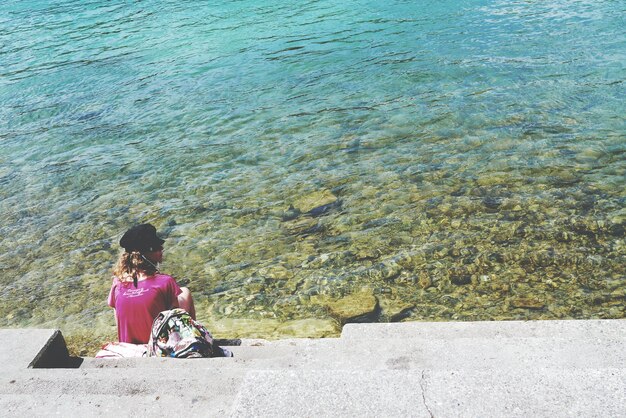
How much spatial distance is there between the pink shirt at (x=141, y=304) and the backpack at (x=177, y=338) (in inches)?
12.9

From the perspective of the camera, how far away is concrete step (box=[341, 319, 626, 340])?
430 cm

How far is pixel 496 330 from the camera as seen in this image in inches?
185

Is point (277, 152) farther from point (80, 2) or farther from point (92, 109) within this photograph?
point (80, 2)

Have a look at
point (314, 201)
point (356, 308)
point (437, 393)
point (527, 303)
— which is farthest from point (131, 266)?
point (314, 201)

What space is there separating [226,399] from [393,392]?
1117 mm

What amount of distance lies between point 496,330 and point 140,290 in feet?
9.85

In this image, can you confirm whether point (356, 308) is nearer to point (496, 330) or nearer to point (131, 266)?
point (496, 330)

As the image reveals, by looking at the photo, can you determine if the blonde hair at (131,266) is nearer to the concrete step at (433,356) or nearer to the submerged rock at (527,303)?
the concrete step at (433,356)

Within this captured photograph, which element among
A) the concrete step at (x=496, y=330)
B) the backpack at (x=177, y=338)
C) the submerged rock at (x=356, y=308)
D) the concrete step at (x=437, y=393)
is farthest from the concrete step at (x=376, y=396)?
the submerged rock at (x=356, y=308)

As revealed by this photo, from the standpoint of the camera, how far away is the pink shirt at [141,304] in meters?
5.05

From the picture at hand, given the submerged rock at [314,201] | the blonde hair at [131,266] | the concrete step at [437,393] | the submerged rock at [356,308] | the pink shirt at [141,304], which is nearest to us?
the concrete step at [437,393]

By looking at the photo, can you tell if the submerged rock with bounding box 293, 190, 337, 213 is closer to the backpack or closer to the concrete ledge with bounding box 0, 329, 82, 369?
the backpack

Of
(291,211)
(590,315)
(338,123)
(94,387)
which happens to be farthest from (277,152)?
(94,387)

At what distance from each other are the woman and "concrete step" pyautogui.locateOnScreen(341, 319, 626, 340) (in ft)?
5.24
